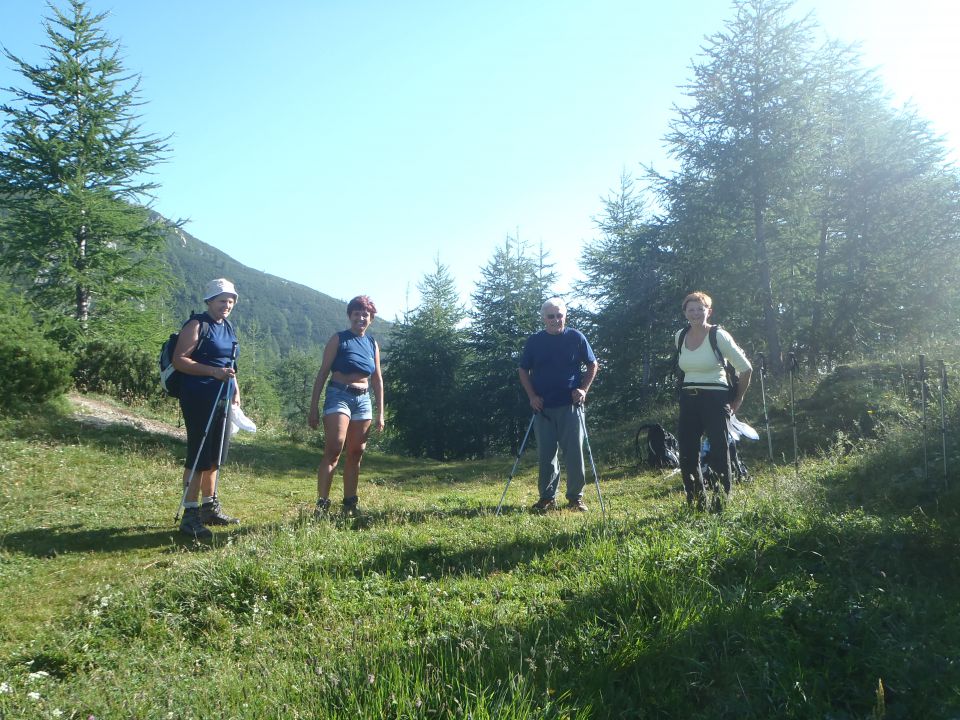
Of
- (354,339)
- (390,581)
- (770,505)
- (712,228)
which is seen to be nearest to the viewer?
(390,581)

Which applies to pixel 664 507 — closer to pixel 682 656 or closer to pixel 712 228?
pixel 682 656

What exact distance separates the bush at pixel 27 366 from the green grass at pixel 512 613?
5.78 metres

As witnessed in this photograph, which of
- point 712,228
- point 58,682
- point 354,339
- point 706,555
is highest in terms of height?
point 712,228

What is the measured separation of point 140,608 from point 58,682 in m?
0.79

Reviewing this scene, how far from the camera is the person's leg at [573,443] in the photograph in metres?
6.44

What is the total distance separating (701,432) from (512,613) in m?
2.91

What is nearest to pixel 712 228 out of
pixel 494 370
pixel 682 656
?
pixel 494 370

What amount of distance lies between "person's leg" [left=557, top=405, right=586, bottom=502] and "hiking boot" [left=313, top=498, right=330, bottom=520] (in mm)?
2470

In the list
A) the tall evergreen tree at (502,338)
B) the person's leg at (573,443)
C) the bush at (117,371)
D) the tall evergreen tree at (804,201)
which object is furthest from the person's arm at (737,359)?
the tall evergreen tree at (502,338)

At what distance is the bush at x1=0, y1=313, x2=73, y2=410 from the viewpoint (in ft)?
35.2

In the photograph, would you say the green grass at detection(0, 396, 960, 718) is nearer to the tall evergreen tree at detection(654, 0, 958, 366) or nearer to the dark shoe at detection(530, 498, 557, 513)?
the dark shoe at detection(530, 498, 557, 513)

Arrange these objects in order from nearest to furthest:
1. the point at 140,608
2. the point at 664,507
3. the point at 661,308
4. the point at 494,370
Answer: the point at 140,608 < the point at 664,507 < the point at 661,308 < the point at 494,370

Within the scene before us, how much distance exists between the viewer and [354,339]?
6.46 m

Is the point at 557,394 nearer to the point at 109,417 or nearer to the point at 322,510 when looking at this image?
the point at 322,510
